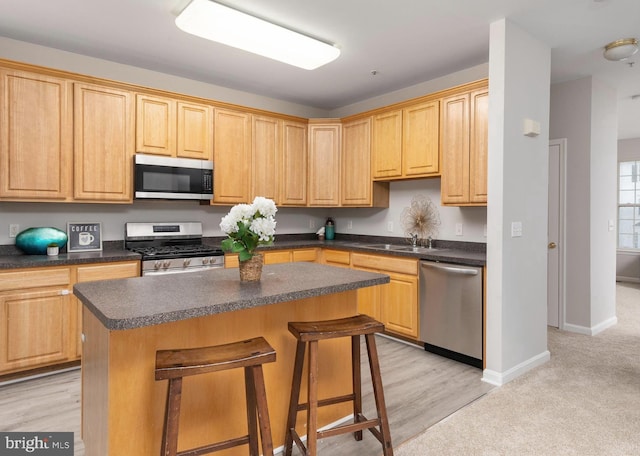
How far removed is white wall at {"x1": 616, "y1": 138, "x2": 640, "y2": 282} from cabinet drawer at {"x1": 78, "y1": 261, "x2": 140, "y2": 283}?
7.76 meters

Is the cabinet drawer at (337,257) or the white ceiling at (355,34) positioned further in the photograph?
the cabinet drawer at (337,257)

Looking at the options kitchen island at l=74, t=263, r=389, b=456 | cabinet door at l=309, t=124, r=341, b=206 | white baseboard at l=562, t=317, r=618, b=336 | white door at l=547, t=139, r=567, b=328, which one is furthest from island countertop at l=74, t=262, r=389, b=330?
white baseboard at l=562, t=317, r=618, b=336

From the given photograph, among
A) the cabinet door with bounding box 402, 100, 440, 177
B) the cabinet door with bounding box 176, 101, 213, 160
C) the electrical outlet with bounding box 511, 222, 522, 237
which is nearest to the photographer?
the electrical outlet with bounding box 511, 222, 522, 237

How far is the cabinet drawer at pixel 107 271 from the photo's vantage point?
3.07 metres

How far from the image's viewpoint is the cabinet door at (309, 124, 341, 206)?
4.71 m

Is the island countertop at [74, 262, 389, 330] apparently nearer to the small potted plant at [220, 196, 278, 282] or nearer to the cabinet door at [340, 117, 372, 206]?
the small potted plant at [220, 196, 278, 282]

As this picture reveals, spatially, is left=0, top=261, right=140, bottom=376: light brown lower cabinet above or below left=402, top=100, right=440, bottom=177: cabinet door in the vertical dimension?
below

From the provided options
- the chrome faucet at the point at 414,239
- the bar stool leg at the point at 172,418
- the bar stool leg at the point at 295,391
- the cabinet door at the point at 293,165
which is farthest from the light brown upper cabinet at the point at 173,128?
the bar stool leg at the point at 172,418

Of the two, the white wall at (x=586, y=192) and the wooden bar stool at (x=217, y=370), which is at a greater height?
the white wall at (x=586, y=192)

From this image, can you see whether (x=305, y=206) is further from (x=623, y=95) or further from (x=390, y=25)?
(x=623, y=95)

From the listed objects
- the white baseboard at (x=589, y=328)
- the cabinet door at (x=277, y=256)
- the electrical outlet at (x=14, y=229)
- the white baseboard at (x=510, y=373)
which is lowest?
the white baseboard at (x=510, y=373)

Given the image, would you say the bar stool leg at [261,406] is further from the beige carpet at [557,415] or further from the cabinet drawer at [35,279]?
the cabinet drawer at [35,279]

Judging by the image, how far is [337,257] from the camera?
4375mm

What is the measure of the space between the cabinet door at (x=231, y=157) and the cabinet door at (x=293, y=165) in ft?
1.52
